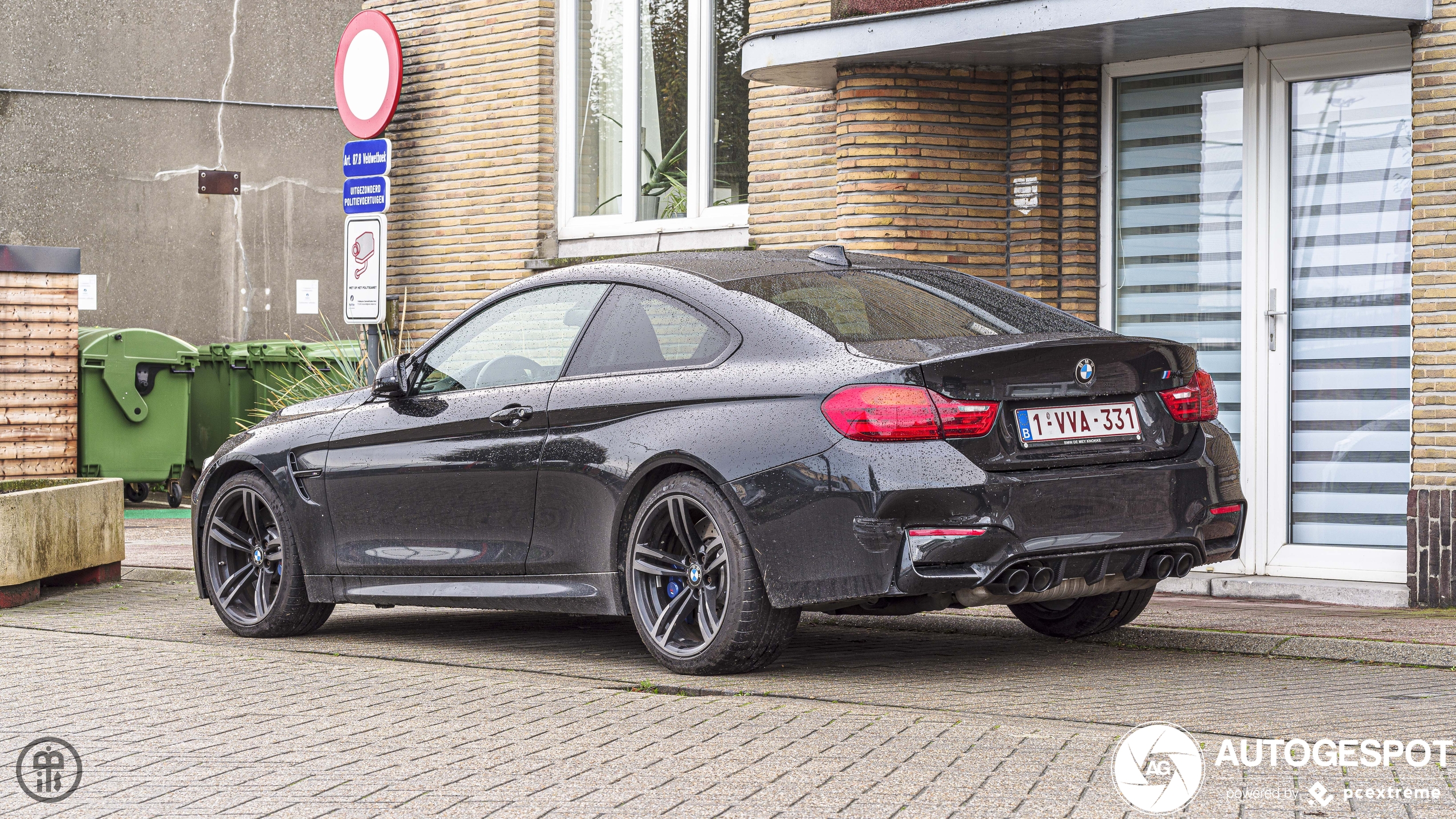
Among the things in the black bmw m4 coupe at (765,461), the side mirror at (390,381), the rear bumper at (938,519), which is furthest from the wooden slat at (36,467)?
the rear bumper at (938,519)

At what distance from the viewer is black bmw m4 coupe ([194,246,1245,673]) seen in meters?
5.59

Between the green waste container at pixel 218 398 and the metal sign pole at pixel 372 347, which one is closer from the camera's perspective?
the metal sign pole at pixel 372 347

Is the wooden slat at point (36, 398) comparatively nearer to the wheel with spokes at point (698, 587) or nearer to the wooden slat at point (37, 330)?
the wooden slat at point (37, 330)

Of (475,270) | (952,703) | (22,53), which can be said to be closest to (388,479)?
(952,703)

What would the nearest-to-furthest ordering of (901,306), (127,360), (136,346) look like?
1. (901,306)
2. (127,360)
3. (136,346)

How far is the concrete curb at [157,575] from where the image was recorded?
10383 mm

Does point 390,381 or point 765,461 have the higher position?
point 390,381

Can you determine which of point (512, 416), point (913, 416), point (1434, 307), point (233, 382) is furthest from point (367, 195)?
point (233, 382)

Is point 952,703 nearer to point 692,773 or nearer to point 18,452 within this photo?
point 692,773

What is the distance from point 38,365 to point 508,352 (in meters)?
6.67

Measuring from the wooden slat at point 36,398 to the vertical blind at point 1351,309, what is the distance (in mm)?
8830

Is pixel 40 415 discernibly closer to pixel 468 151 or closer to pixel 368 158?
pixel 468 151

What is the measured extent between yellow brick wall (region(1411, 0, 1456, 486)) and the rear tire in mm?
2487

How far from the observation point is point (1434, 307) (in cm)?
864
